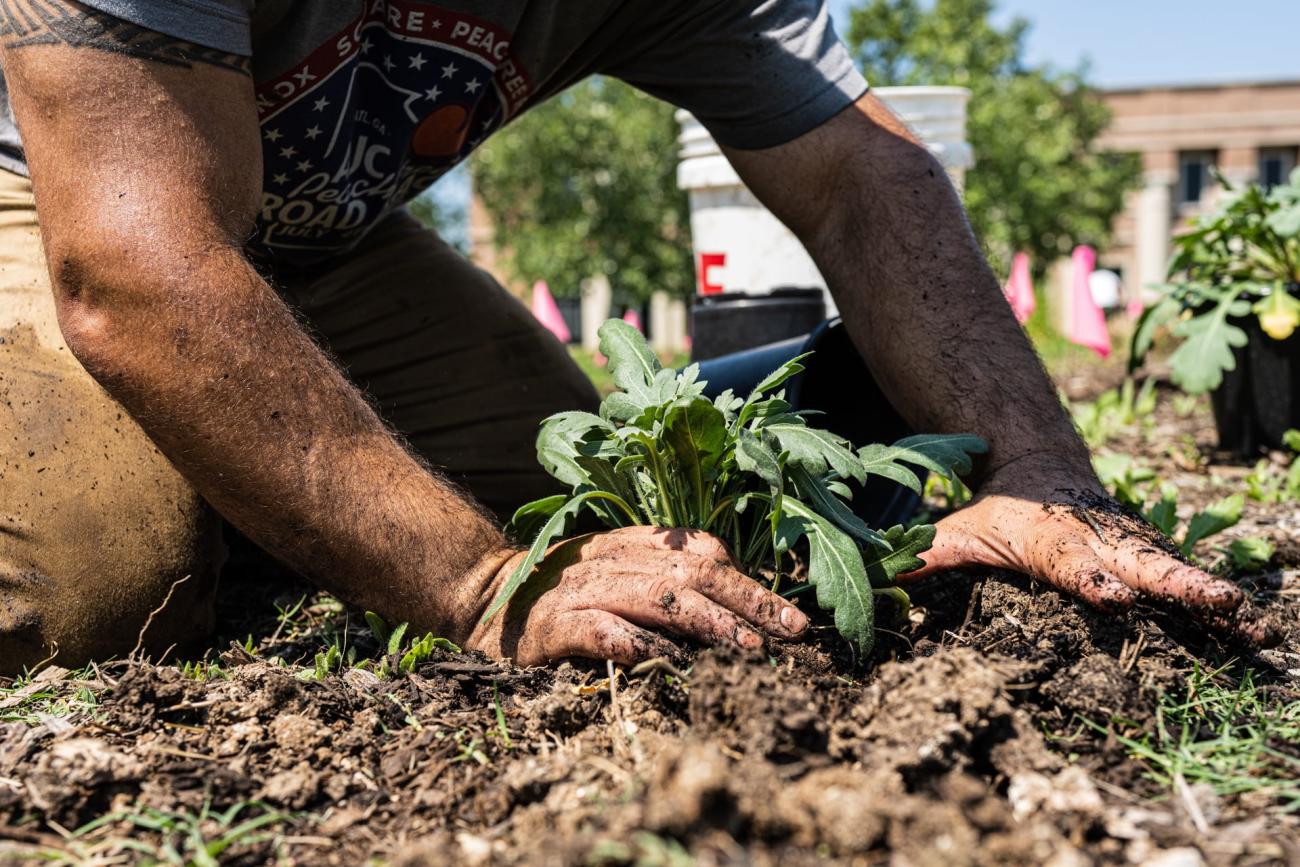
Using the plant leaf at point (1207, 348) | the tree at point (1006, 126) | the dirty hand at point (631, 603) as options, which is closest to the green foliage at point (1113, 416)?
the plant leaf at point (1207, 348)

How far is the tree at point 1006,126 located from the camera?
24125mm

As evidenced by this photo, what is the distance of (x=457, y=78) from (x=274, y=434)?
117cm

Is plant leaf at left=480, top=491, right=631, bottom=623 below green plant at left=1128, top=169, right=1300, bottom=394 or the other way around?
below

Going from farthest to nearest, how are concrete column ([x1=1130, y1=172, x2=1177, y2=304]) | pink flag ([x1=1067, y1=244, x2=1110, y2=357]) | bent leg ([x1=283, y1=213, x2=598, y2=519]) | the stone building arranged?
the stone building < concrete column ([x1=1130, y1=172, x2=1177, y2=304]) < pink flag ([x1=1067, y1=244, x2=1110, y2=357]) < bent leg ([x1=283, y1=213, x2=598, y2=519])

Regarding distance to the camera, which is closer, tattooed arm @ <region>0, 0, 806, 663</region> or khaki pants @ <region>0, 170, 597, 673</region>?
tattooed arm @ <region>0, 0, 806, 663</region>

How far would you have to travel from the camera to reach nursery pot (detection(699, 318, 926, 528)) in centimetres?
269

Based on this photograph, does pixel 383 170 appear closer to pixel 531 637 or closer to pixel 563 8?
pixel 563 8

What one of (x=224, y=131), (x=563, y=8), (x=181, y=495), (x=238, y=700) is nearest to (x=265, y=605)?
(x=181, y=495)

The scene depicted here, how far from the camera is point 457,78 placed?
259 centimetres

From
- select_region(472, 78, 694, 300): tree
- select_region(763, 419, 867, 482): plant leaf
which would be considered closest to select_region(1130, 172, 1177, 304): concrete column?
select_region(472, 78, 694, 300): tree

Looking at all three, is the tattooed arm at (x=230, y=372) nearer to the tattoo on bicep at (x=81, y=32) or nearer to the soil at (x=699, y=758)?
the tattoo on bicep at (x=81, y=32)

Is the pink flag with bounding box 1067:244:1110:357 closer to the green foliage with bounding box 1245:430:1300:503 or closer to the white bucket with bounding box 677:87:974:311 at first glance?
the white bucket with bounding box 677:87:974:311

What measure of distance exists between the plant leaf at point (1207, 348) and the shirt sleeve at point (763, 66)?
1880mm

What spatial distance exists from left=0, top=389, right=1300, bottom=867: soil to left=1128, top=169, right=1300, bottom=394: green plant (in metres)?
2.15
